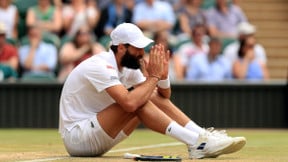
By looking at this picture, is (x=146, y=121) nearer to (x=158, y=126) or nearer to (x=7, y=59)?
(x=158, y=126)

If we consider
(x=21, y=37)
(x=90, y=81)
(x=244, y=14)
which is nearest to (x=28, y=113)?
(x=21, y=37)

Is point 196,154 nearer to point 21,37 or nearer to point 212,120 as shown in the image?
point 212,120

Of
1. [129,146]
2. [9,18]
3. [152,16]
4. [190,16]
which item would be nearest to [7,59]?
[9,18]

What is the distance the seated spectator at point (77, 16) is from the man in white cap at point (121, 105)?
937 centimetres

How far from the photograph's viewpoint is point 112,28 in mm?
18906

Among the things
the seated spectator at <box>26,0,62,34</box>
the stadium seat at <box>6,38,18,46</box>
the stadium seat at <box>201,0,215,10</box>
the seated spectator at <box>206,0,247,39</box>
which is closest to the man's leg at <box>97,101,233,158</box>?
the stadium seat at <box>6,38,18,46</box>

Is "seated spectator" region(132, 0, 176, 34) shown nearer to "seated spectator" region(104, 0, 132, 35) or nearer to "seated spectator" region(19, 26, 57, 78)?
"seated spectator" region(104, 0, 132, 35)

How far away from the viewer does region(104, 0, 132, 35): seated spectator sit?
18922 mm

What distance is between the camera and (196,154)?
9.12 m

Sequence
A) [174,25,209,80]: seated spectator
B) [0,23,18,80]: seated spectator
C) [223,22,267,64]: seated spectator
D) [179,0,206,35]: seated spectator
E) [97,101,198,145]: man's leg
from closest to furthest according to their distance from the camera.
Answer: [97,101,198,145]: man's leg, [0,23,18,80]: seated spectator, [174,25,209,80]: seated spectator, [223,22,267,64]: seated spectator, [179,0,206,35]: seated spectator

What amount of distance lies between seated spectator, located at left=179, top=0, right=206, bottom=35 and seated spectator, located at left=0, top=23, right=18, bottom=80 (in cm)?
386

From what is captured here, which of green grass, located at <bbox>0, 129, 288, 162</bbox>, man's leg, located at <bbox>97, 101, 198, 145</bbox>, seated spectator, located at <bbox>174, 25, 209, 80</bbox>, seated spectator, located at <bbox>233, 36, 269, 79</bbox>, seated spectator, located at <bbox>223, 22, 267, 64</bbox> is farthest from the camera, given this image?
seated spectator, located at <bbox>223, 22, 267, 64</bbox>

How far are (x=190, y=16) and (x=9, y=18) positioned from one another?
12.5ft

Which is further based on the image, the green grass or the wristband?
the green grass
